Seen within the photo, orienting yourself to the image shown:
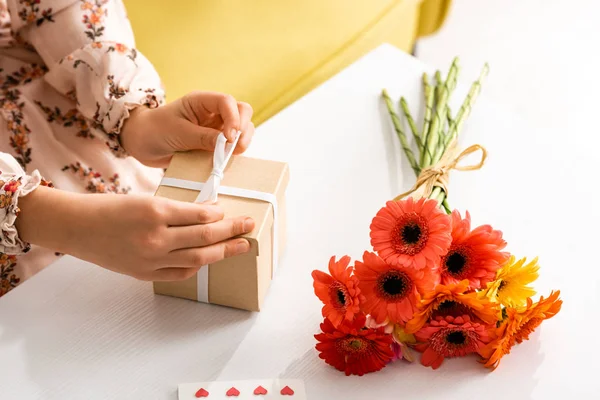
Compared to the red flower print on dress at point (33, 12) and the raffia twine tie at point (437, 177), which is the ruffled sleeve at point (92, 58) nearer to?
the red flower print on dress at point (33, 12)

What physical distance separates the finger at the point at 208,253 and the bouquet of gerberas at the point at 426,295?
93mm

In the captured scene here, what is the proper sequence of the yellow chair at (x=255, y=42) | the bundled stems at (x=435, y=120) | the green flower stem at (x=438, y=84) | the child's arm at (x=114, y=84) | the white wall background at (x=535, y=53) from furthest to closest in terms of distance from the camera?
the white wall background at (x=535, y=53) → the yellow chair at (x=255, y=42) → the green flower stem at (x=438, y=84) → the bundled stems at (x=435, y=120) → the child's arm at (x=114, y=84)

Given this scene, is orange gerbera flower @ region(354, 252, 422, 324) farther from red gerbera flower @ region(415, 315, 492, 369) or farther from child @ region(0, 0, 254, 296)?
child @ region(0, 0, 254, 296)

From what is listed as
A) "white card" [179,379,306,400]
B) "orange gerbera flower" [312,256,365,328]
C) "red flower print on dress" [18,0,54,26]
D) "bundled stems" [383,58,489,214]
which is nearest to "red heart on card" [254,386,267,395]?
"white card" [179,379,306,400]

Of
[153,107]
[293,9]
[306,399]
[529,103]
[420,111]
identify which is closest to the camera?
[306,399]

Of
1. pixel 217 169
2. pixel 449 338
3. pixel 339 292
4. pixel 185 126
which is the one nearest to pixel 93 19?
pixel 185 126

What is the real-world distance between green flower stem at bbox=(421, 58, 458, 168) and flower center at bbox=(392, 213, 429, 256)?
0.98ft

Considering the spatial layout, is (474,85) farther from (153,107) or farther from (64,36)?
(64,36)

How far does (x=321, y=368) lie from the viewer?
32.0 inches

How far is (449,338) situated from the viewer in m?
0.78

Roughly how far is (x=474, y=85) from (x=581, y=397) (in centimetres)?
58

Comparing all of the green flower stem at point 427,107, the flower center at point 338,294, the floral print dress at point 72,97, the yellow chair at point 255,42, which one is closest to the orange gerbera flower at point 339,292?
the flower center at point 338,294

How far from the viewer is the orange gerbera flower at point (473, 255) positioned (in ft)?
2.47

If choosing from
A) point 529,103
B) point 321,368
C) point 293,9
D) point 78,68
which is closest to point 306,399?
point 321,368
